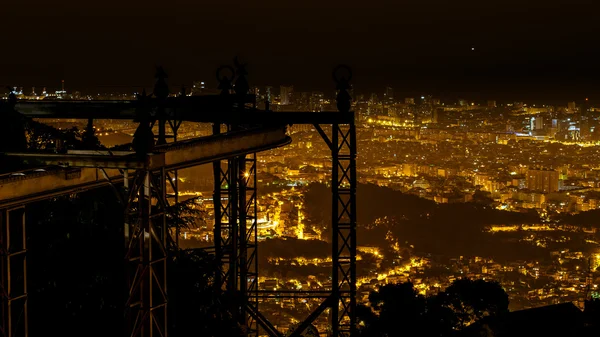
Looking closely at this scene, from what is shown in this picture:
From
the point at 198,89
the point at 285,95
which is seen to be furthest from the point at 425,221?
the point at 198,89

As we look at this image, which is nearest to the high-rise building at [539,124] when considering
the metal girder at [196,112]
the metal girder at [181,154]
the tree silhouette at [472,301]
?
the tree silhouette at [472,301]

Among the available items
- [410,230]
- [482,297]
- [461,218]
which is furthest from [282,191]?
[482,297]

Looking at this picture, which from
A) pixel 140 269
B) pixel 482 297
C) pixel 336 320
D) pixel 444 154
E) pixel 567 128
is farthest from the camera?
pixel 567 128

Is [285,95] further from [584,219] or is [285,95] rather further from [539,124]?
[539,124]

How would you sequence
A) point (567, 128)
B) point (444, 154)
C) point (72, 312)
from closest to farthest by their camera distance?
point (72, 312) < point (444, 154) < point (567, 128)

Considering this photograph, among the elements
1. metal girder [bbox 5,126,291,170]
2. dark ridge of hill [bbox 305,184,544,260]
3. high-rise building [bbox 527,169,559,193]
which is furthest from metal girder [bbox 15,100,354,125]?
high-rise building [bbox 527,169,559,193]

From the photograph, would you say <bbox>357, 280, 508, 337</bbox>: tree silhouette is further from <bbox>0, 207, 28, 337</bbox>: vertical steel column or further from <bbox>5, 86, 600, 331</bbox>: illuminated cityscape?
<bbox>0, 207, 28, 337</bbox>: vertical steel column

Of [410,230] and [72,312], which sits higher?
[72,312]

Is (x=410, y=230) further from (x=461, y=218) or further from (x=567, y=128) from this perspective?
(x=567, y=128)
